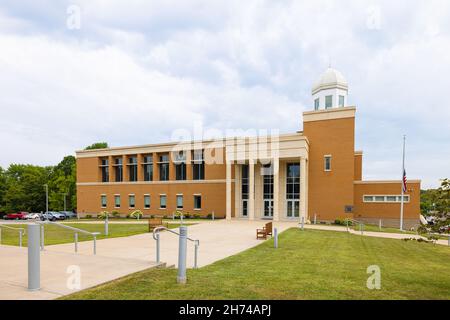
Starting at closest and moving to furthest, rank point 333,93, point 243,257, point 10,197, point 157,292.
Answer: point 157,292, point 243,257, point 333,93, point 10,197

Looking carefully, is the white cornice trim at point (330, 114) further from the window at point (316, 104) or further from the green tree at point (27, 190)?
the green tree at point (27, 190)

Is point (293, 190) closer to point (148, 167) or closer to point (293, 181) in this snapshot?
point (293, 181)

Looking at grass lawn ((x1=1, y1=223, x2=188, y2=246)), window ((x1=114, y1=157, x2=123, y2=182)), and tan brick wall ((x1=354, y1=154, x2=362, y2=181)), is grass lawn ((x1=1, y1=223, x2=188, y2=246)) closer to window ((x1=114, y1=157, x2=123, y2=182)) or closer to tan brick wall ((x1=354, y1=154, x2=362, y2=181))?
window ((x1=114, y1=157, x2=123, y2=182))

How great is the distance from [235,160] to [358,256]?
2264 centimetres

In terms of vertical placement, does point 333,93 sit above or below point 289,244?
above

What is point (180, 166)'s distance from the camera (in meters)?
42.0

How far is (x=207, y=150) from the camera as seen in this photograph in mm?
39281

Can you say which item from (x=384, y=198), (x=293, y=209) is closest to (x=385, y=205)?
(x=384, y=198)

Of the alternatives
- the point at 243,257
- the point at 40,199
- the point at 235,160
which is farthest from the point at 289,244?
the point at 40,199

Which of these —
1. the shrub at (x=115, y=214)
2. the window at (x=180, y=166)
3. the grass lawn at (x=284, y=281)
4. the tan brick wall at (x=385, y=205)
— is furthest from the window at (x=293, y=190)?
the shrub at (x=115, y=214)

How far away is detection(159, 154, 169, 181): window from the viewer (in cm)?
4297

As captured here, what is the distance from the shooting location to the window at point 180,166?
41.5m
